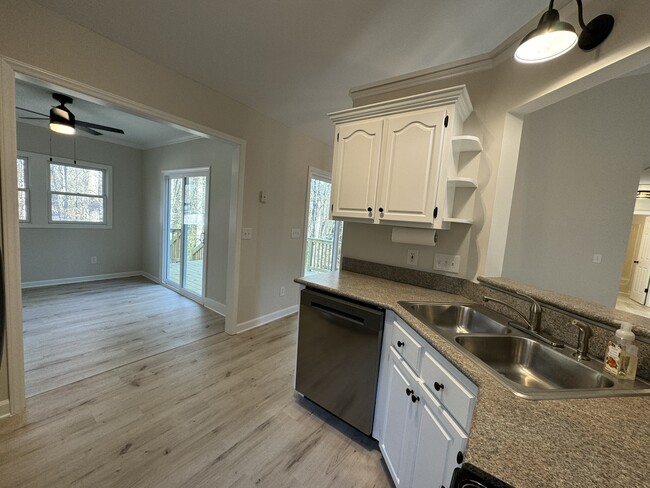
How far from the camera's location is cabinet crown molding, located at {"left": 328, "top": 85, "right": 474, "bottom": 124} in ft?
5.16

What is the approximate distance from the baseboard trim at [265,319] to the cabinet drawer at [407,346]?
1643mm

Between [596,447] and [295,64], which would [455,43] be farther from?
[596,447]

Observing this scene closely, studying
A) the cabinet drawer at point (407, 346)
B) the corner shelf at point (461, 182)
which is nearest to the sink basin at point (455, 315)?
the cabinet drawer at point (407, 346)

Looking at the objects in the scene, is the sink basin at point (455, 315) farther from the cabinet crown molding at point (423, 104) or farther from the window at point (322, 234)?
the window at point (322, 234)

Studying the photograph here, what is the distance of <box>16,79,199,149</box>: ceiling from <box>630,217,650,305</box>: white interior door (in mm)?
8549

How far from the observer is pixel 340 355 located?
5.72 feet

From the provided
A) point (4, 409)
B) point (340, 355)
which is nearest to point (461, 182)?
point (340, 355)

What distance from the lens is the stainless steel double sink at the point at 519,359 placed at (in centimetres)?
84

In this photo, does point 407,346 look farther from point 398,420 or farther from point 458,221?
point 458,221

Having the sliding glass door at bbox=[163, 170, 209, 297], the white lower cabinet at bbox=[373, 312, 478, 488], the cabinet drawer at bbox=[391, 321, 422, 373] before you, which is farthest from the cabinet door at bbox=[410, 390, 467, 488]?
the sliding glass door at bbox=[163, 170, 209, 297]

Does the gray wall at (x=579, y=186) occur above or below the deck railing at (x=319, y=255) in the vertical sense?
above

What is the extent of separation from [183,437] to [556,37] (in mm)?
2745

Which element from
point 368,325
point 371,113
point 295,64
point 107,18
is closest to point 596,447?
point 368,325

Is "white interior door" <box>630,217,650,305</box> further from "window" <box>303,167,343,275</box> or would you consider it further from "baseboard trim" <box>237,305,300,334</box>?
"baseboard trim" <box>237,305,300,334</box>
